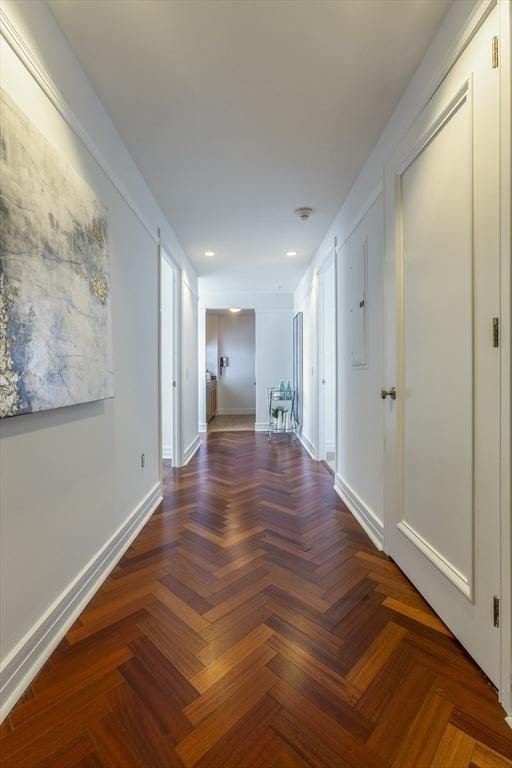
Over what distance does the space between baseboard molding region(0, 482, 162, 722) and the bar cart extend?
3.73 meters

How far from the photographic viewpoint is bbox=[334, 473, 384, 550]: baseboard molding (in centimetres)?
214

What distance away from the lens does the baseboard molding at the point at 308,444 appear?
440cm

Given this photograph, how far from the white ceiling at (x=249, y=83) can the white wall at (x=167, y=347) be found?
3.84 feet

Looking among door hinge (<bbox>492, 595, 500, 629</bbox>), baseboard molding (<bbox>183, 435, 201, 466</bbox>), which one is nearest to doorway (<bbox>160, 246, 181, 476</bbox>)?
baseboard molding (<bbox>183, 435, 201, 466</bbox>)

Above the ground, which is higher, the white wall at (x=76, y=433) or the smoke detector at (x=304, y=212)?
the smoke detector at (x=304, y=212)

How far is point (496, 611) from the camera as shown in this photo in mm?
1120

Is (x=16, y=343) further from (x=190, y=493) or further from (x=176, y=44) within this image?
(x=190, y=493)

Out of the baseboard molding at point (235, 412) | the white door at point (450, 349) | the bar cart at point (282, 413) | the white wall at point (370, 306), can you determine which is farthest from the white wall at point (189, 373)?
the baseboard molding at point (235, 412)

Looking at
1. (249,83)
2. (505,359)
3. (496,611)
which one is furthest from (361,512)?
(249,83)

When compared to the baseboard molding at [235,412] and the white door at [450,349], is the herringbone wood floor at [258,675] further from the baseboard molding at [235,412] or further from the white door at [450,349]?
the baseboard molding at [235,412]

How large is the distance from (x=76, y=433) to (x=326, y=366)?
309 cm

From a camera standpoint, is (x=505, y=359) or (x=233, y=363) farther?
(x=233, y=363)

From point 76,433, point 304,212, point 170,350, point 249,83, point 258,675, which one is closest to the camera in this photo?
point 258,675

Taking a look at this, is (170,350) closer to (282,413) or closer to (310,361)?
(310,361)
